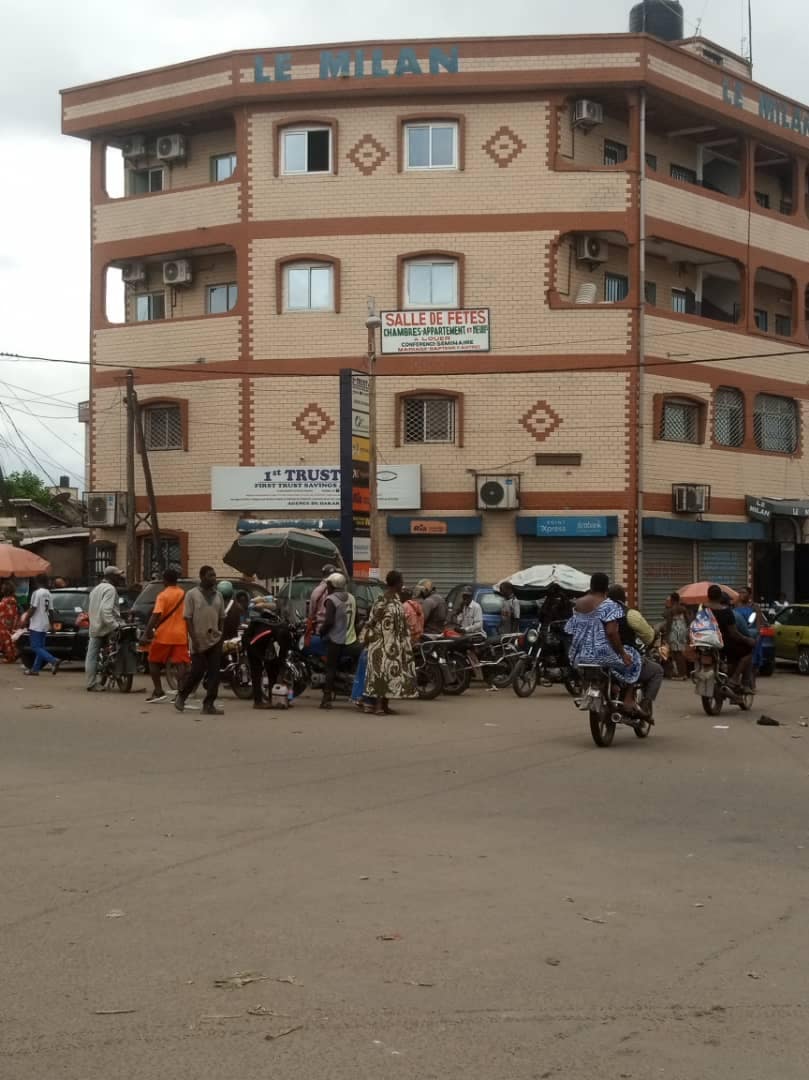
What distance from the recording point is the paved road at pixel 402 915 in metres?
4.85

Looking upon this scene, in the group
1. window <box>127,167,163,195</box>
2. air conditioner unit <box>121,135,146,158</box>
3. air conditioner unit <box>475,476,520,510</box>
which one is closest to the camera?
air conditioner unit <box>475,476,520,510</box>

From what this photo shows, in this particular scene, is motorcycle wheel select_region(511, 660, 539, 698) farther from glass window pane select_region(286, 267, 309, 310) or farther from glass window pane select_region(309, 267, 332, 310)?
glass window pane select_region(286, 267, 309, 310)

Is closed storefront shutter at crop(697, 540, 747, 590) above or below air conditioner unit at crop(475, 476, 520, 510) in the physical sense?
below

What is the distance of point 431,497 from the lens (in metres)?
32.9

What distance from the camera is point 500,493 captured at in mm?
32219

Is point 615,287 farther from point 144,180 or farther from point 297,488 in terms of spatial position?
point 144,180

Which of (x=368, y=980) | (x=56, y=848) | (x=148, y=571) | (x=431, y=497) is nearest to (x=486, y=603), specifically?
(x=431, y=497)

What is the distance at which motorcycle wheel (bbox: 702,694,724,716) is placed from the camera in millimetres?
17737

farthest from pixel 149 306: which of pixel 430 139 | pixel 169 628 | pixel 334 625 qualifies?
pixel 334 625

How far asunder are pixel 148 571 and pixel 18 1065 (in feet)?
101

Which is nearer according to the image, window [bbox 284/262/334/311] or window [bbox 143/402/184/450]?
window [bbox 284/262/334/311]

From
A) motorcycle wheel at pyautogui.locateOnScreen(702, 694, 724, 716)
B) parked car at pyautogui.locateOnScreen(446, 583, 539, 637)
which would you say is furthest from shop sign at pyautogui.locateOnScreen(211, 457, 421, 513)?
motorcycle wheel at pyautogui.locateOnScreen(702, 694, 724, 716)

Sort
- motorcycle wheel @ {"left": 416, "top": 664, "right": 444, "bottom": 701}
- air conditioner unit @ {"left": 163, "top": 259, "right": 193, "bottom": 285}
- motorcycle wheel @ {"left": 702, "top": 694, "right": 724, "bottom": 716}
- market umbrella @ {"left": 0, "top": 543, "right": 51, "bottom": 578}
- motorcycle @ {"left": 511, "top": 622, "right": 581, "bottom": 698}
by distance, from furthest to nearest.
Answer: air conditioner unit @ {"left": 163, "top": 259, "right": 193, "bottom": 285}, market umbrella @ {"left": 0, "top": 543, "right": 51, "bottom": 578}, motorcycle @ {"left": 511, "top": 622, "right": 581, "bottom": 698}, motorcycle wheel @ {"left": 416, "top": 664, "right": 444, "bottom": 701}, motorcycle wheel @ {"left": 702, "top": 694, "right": 724, "bottom": 716}

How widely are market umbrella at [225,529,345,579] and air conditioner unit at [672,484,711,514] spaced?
10.3 meters
